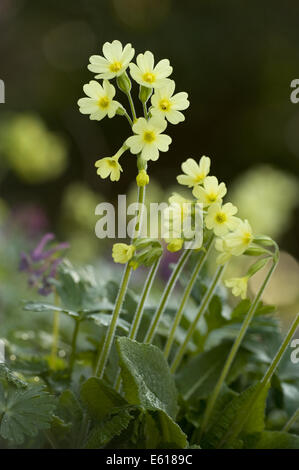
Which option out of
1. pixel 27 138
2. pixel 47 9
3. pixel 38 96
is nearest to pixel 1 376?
pixel 27 138

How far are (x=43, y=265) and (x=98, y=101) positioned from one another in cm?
32

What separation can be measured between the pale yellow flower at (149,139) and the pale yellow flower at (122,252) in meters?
0.07

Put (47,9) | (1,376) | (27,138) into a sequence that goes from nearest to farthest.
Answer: (1,376) < (27,138) < (47,9)

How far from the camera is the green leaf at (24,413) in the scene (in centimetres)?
48

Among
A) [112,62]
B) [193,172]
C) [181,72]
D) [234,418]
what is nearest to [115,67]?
[112,62]

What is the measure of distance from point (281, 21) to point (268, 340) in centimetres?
298

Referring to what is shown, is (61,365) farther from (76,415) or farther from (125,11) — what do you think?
(125,11)

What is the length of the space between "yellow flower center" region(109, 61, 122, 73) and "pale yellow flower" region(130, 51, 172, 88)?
15mm

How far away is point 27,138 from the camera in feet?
6.00

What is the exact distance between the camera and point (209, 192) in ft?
1.66

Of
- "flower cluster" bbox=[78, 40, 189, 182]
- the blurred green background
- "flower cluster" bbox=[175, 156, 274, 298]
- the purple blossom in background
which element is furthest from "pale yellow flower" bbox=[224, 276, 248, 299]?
the blurred green background

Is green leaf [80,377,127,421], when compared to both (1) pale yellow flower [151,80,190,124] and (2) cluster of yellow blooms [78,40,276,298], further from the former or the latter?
(1) pale yellow flower [151,80,190,124]

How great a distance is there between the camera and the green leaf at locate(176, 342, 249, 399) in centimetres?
65

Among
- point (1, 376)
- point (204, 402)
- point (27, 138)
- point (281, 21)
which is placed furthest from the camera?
point (281, 21)
